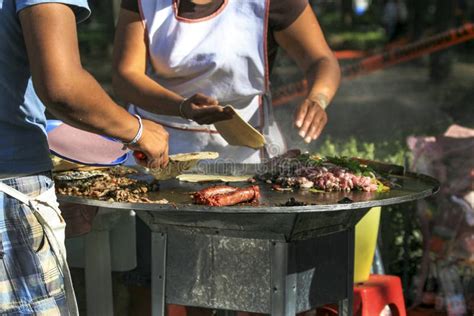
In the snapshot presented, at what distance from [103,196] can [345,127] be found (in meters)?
7.00

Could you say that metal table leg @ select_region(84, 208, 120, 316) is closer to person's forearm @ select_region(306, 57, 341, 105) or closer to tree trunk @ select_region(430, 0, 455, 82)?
person's forearm @ select_region(306, 57, 341, 105)

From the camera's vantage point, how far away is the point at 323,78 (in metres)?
4.09

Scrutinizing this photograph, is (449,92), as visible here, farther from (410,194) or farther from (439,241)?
(410,194)

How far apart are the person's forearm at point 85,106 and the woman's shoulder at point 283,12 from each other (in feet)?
5.11

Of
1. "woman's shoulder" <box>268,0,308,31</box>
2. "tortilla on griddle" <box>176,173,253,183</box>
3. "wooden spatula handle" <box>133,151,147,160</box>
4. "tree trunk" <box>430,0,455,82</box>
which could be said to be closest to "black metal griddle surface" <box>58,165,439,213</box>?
"tortilla on griddle" <box>176,173,253,183</box>

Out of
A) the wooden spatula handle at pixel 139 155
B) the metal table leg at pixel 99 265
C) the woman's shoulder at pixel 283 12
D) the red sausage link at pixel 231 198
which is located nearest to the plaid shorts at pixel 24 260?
the wooden spatula handle at pixel 139 155

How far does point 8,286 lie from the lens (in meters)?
2.62

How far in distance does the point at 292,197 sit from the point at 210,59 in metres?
1.00

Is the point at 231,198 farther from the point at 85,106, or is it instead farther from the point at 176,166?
the point at 85,106

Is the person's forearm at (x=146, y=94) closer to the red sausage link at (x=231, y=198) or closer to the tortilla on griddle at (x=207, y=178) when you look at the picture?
the tortilla on griddle at (x=207, y=178)

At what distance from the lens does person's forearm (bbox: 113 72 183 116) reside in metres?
3.76

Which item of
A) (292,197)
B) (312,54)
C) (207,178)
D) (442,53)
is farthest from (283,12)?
(442,53)

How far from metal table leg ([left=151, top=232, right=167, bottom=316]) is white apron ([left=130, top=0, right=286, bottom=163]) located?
808 mm

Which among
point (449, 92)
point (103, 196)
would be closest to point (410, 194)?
point (103, 196)
